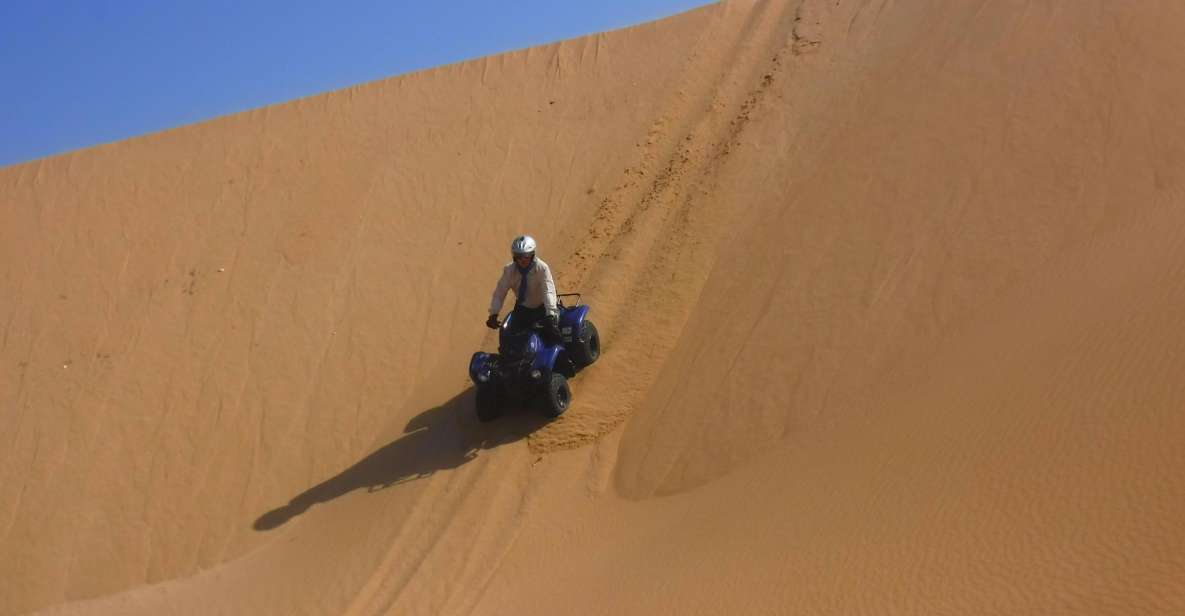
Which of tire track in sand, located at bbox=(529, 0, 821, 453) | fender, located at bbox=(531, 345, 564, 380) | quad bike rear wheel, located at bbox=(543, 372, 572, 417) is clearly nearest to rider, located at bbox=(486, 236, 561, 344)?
fender, located at bbox=(531, 345, 564, 380)

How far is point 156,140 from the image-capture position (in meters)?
15.7

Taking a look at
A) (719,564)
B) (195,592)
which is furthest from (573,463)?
(195,592)

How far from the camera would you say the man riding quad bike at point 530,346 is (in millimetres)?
7934

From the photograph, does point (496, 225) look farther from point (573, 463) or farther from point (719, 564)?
point (719, 564)

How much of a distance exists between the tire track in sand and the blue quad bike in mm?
290

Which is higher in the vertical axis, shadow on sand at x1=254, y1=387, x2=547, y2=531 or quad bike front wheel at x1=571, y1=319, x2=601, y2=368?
quad bike front wheel at x1=571, y1=319, x2=601, y2=368

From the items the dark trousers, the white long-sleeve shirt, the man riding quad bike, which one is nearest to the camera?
the man riding quad bike

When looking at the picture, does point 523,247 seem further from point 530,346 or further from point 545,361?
point 545,361

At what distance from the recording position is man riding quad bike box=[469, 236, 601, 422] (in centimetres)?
793

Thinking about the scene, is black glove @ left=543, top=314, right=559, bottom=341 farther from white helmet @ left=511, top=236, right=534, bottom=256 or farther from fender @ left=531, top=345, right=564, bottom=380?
white helmet @ left=511, top=236, right=534, bottom=256

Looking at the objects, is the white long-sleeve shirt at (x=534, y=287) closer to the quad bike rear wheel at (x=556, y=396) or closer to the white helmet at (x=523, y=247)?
the white helmet at (x=523, y=247)

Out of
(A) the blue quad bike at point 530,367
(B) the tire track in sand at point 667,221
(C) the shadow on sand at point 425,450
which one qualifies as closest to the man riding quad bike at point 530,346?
(A) the blue quad bike at point 530,367

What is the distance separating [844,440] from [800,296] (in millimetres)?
2124

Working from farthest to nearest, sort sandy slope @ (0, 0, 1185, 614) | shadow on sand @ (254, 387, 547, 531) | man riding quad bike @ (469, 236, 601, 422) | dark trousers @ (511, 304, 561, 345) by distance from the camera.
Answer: shadow on sand @ (254, 387, 547, 531)
dark trousers @ (511, 304, 561, 345)
man riding quad bike @ (469, 236, 601, 422)
sandy slope @ (0, 0, 1185, 614)
